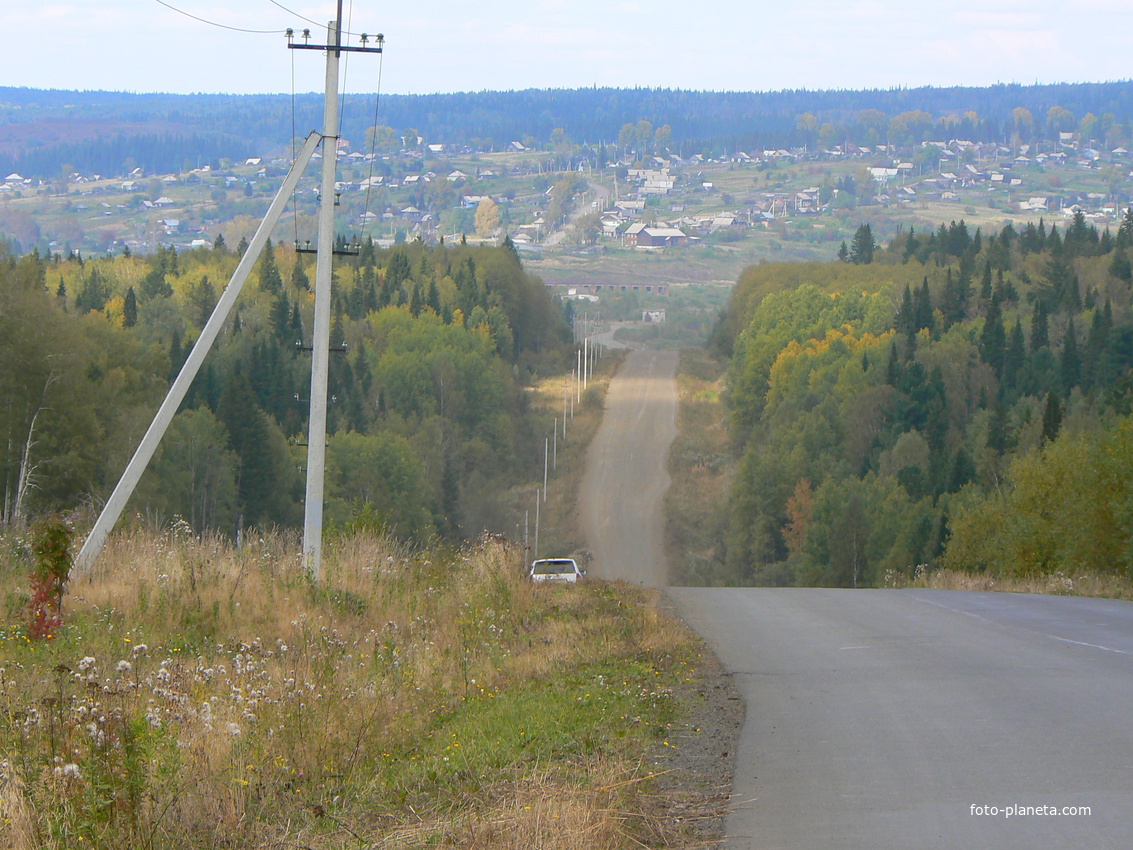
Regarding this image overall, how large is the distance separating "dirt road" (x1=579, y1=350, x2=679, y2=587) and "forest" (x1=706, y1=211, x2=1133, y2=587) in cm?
569

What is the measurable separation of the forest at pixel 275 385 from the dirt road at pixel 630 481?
7.13m

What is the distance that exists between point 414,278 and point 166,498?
8664 centimetres

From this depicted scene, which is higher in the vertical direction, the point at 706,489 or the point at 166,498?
the point at 166,498

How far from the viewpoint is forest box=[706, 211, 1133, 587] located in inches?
1978

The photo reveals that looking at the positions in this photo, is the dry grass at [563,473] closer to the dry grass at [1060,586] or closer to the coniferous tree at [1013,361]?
the coniferous tree at [1013,361]

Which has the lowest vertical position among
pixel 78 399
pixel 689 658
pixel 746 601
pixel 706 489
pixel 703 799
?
pixel 706 489

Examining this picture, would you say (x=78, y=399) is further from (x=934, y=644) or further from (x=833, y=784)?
(x=833, y=784)

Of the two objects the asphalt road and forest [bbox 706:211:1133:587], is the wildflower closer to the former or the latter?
the asphalt road

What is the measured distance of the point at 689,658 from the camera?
13250mm

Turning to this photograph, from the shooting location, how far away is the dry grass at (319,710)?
248 inches

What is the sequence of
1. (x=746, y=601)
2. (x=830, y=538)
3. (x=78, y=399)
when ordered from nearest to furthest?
(x=746, y=601) < (x=78, y=399) < (x=830, y=538)

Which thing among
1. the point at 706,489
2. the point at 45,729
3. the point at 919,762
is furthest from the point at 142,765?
the point at 706,489

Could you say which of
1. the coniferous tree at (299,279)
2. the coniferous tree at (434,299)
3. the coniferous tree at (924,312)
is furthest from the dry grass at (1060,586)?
the coniferous tree at (434,299)

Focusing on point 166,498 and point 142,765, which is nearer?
point 142,765
